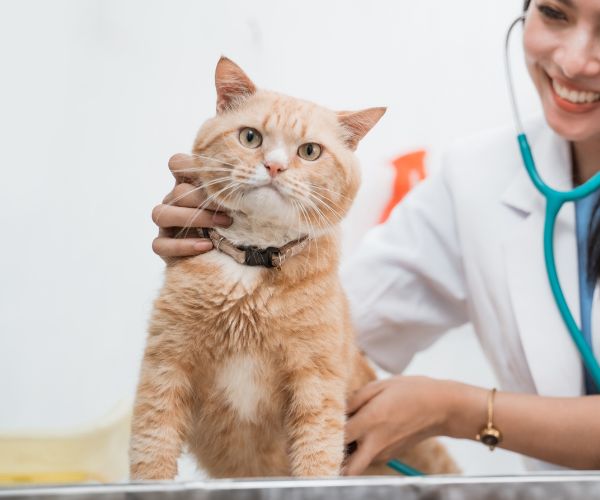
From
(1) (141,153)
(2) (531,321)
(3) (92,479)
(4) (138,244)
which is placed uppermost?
(1) (141,153)

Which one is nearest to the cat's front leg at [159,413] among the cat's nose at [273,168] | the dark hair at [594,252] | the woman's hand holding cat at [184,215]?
the woman's hand holding cat at [184,215]

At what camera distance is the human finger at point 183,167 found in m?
0.74

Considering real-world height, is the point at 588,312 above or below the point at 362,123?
below

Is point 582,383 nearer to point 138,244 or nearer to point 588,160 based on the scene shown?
point 588,160

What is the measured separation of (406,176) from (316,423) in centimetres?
77

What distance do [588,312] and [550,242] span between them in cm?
13

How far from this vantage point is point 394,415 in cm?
103

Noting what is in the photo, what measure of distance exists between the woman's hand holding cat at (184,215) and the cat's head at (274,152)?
0.04 ft

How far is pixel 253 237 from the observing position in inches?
29.1

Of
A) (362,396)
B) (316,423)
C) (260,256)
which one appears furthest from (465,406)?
(260,256)

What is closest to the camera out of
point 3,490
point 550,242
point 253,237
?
point 3,490

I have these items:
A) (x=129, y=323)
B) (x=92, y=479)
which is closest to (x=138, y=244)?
(x=129, y=323)

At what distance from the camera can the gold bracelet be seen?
42.8 inches

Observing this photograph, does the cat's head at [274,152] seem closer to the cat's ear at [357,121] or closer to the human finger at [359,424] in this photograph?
the cat's ear at [357,121]
